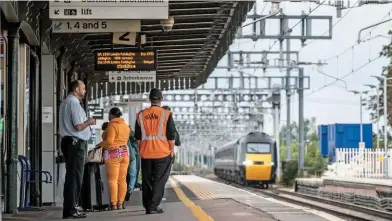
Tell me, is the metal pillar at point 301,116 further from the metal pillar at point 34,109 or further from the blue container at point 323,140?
the metal pillar at point 34,109

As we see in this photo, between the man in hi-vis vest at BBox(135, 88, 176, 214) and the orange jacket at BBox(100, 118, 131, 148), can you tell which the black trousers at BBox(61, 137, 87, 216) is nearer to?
the man in hi-vis vest at BBox(135, 88, 176, 214)

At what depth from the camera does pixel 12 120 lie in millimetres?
11477

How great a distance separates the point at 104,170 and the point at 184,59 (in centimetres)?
1069

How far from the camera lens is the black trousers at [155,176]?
36.3 ft

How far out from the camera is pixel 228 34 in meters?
18.2

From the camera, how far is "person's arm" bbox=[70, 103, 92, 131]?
1043 centimetres

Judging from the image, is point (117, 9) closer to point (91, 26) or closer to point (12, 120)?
point (12, 120)

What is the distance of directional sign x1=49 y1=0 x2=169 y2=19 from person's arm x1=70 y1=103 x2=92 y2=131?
1.14 metres

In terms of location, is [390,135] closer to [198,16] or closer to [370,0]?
[370,0]

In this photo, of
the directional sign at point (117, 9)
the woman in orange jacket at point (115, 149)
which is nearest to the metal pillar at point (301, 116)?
the woman in orange jacket at point (115, 149)

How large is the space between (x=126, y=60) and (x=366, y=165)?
922 inches

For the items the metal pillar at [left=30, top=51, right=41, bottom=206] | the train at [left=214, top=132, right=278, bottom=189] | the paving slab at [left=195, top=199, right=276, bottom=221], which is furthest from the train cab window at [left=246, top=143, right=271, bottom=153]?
the metal pillar at [left=30, top=51, right=41, bottom=206]

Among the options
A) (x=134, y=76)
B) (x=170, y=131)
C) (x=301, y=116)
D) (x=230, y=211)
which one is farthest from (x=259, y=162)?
(x=170, y=131)

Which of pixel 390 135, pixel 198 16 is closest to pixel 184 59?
pixel 198 16
